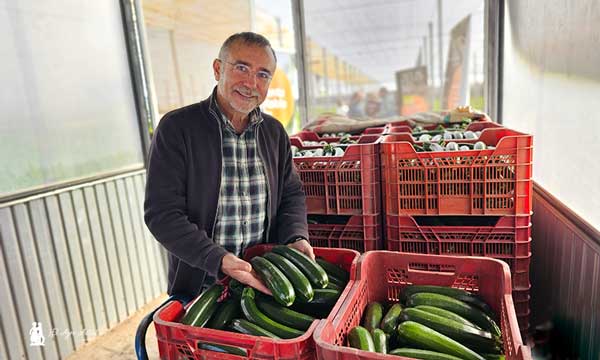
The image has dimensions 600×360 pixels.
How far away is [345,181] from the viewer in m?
1.84

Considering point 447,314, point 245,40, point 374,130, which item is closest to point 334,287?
point 447,314

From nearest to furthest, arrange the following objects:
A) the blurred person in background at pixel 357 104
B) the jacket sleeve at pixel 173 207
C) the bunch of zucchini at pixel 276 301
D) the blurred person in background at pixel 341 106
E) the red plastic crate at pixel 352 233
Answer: the bunch of zucchini at pixel 276 301, the jacket sleeve at pixel 173 207, the red plastic crate at pixel 352 233, the blurred person in background at pixel 341 106, the blurred person in background at pixel 357 104

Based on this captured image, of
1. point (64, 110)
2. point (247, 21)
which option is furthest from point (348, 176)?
point (247, 21)

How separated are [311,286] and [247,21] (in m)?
3.79

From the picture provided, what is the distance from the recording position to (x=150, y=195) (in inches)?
57.1

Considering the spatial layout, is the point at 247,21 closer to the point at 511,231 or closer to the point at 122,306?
the point at 122,306

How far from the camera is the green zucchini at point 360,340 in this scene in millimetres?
1037

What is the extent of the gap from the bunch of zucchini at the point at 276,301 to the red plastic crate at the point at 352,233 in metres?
0.47

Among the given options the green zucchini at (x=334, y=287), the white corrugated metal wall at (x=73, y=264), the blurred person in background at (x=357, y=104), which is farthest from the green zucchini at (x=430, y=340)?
the blurred person in background at (x=357, y=104)

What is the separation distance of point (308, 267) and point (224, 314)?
307mm

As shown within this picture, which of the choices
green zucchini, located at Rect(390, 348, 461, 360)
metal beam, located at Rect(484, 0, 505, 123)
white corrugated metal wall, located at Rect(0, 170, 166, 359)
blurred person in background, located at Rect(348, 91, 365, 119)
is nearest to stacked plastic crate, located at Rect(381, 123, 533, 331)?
green zucchini, located at Rect(390, 348, 461, 360)

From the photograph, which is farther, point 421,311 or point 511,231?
point 511,231

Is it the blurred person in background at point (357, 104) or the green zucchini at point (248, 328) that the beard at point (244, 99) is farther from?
the blurred person in background at point (357, 104)

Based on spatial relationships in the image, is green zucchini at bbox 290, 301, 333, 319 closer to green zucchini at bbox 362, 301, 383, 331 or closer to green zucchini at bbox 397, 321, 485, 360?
green zucchini at bbox 362, 301, 383, 331
